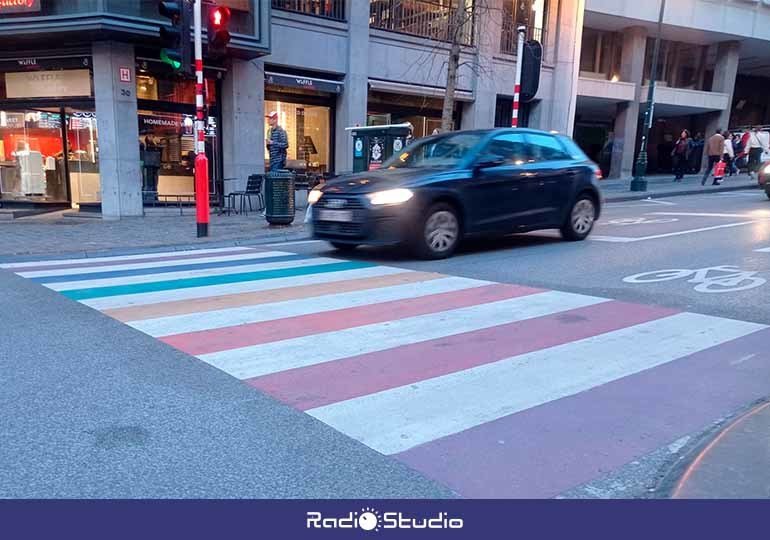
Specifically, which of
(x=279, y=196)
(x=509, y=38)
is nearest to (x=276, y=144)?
(x=279, y=196)

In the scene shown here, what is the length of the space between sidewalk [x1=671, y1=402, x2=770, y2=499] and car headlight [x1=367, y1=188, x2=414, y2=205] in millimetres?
5423

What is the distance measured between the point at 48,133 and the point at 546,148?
12603 mm

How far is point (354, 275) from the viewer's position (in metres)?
7.75

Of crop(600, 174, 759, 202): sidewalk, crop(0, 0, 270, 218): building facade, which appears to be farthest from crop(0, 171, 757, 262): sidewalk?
crop(600, 174, 759, 202): sidewalk

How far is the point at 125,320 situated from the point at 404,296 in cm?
281

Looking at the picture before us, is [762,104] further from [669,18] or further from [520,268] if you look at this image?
[520,268]

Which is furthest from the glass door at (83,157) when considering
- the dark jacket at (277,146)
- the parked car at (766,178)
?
the parked car at (766,178)

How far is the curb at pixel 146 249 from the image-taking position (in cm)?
954

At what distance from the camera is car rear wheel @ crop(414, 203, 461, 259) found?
8.55 m

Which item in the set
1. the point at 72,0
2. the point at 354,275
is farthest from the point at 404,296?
the point at 72,0

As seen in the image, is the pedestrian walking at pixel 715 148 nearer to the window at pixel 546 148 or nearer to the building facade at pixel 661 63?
the building facade at pixel 661 63

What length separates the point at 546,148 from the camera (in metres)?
10.1

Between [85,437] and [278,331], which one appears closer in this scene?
[85,437]

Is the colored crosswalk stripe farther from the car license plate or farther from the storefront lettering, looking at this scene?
the storefront lettering
